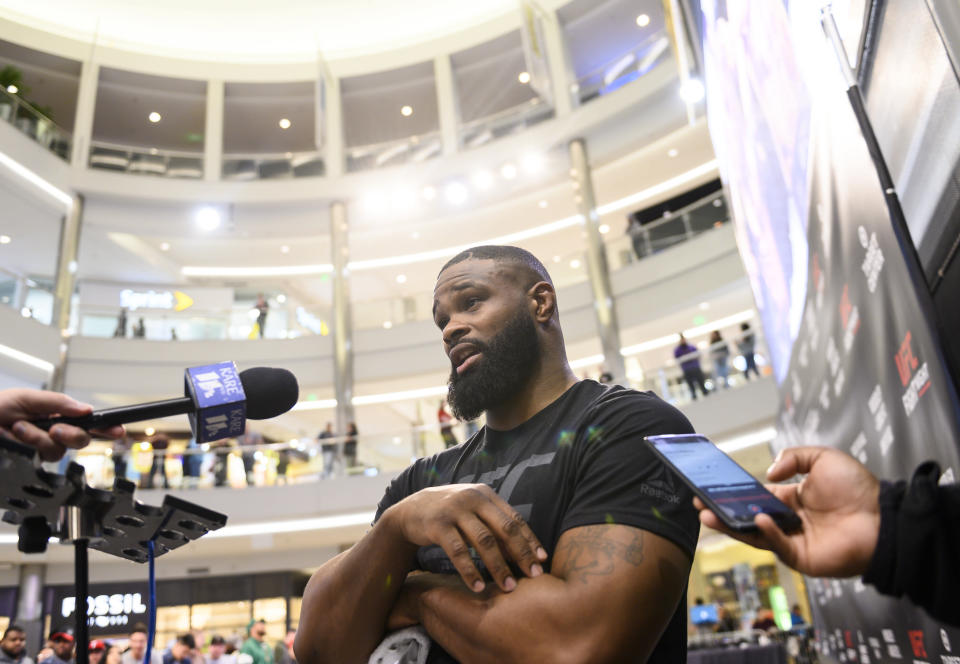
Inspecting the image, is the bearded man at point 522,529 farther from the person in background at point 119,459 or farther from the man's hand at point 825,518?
the person in background at point 119,459

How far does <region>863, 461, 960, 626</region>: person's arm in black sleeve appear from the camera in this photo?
0.89 m

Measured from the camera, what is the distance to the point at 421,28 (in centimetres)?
1889

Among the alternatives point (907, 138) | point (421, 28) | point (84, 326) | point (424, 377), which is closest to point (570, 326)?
point (424, 377)

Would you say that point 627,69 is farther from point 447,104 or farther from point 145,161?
point 145,161

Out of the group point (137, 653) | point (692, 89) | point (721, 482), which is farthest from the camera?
point (137, 653)

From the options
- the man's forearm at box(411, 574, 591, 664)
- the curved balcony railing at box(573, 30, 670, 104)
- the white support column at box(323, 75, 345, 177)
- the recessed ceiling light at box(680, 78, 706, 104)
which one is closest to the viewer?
the man's forearm at box(411, 574, 591, 664)

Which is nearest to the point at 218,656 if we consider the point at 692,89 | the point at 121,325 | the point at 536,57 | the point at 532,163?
the point at 692,89

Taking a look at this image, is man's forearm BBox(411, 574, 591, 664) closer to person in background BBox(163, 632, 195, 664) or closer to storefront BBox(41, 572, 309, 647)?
person in background BBox(163, 632, 195, 664)

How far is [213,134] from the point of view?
1803 centimetres

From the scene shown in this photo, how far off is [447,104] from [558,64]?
2.77 metres

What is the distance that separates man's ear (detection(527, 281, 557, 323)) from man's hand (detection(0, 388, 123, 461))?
95 centimetres

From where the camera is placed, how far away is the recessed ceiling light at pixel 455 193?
1723 cm

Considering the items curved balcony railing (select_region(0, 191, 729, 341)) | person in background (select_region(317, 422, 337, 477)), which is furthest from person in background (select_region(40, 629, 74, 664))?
curved balcony railing (select_region(0, 191, 729, 341))

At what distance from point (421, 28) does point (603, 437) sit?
63.3 feet
